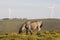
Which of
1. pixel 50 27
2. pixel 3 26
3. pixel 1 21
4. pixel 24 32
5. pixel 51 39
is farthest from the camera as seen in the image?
pixel 1 21

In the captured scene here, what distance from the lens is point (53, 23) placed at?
59719 mm

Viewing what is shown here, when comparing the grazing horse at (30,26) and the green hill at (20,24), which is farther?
the green hill at (20,24)

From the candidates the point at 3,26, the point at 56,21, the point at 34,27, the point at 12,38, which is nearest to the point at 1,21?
the point at 3,26

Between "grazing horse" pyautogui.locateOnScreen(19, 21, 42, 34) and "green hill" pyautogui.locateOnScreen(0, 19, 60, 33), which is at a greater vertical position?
"grazing horse" pyautogui.locateOnScreen(19, 21, 42, 34)

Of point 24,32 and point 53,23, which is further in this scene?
point 53,23

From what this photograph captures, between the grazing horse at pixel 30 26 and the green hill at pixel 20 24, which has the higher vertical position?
the grazing horse at pixel 30 26

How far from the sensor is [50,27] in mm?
56594

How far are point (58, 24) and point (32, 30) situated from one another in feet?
65.1

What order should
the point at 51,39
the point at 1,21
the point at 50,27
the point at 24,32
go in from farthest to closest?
the point at 1,21 → the point at 50,27 → the point at 24,32 → the point at 51,39

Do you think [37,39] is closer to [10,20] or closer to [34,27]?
[34,27]

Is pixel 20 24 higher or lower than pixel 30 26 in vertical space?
lower

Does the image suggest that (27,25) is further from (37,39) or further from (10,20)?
(10,20)

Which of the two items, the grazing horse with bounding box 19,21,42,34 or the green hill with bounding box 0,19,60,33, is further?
the green hill with bounding box 0,19,60,33

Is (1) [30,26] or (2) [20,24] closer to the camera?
(1) [30,26]
